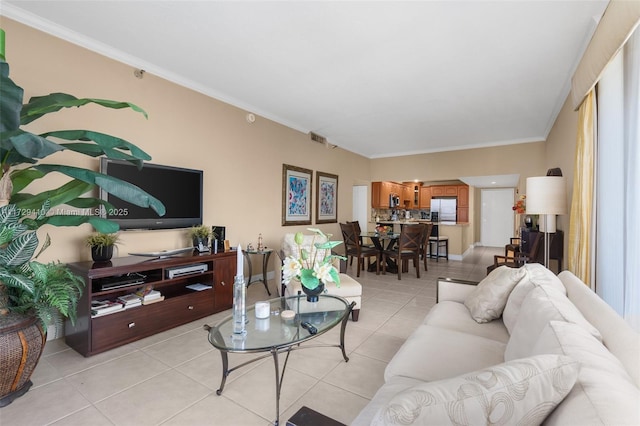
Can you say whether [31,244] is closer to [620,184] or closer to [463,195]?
[620,184]

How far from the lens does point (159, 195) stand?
122 inches

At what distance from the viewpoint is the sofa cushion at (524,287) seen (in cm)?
169

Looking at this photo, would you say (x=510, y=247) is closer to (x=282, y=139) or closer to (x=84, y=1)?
(x=282, y=139)

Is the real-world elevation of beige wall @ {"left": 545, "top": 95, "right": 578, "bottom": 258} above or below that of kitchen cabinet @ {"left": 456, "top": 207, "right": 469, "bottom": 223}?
above

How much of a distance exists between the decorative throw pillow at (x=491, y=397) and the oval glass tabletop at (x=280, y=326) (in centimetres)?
102

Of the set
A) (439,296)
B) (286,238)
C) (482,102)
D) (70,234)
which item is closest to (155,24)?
(70,234)

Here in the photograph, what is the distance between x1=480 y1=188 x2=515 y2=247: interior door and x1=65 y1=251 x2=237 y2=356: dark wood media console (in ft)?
31.7

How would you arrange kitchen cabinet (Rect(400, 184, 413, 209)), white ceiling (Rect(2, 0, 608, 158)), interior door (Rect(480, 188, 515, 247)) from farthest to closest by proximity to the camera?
interior door (Rect(480, 188, 515, 247)) < kitchen cabinet (Rect(400, 184, 413, 209)) < white ceiling (Rect(2, 0, 608, 158))

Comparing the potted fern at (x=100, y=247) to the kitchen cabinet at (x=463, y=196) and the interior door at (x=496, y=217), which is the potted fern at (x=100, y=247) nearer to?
the kitchen cabinet at (x=463, y=196)

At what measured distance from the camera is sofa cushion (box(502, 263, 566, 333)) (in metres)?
1.69

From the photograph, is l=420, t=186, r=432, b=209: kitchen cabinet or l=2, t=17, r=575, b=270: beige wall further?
l=420, t=186, r=432, b=209: kitchen cabinet

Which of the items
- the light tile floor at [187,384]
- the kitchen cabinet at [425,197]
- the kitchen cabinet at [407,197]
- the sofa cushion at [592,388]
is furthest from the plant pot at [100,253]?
the kitchen cabinet at [425,197]

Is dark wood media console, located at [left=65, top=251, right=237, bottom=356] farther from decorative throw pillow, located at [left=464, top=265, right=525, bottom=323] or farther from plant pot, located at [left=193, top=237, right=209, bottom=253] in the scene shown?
decorative throw pillow, located at [left=464, top=265, right=525, bottom=323]

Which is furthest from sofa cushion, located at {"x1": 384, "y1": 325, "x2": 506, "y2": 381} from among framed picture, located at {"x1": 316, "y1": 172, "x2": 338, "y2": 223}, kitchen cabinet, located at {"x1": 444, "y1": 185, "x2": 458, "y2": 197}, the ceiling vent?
kitchen cabinet, located at {"x1": 444, "y1": 185, "x2": 458, "y2": 197}
